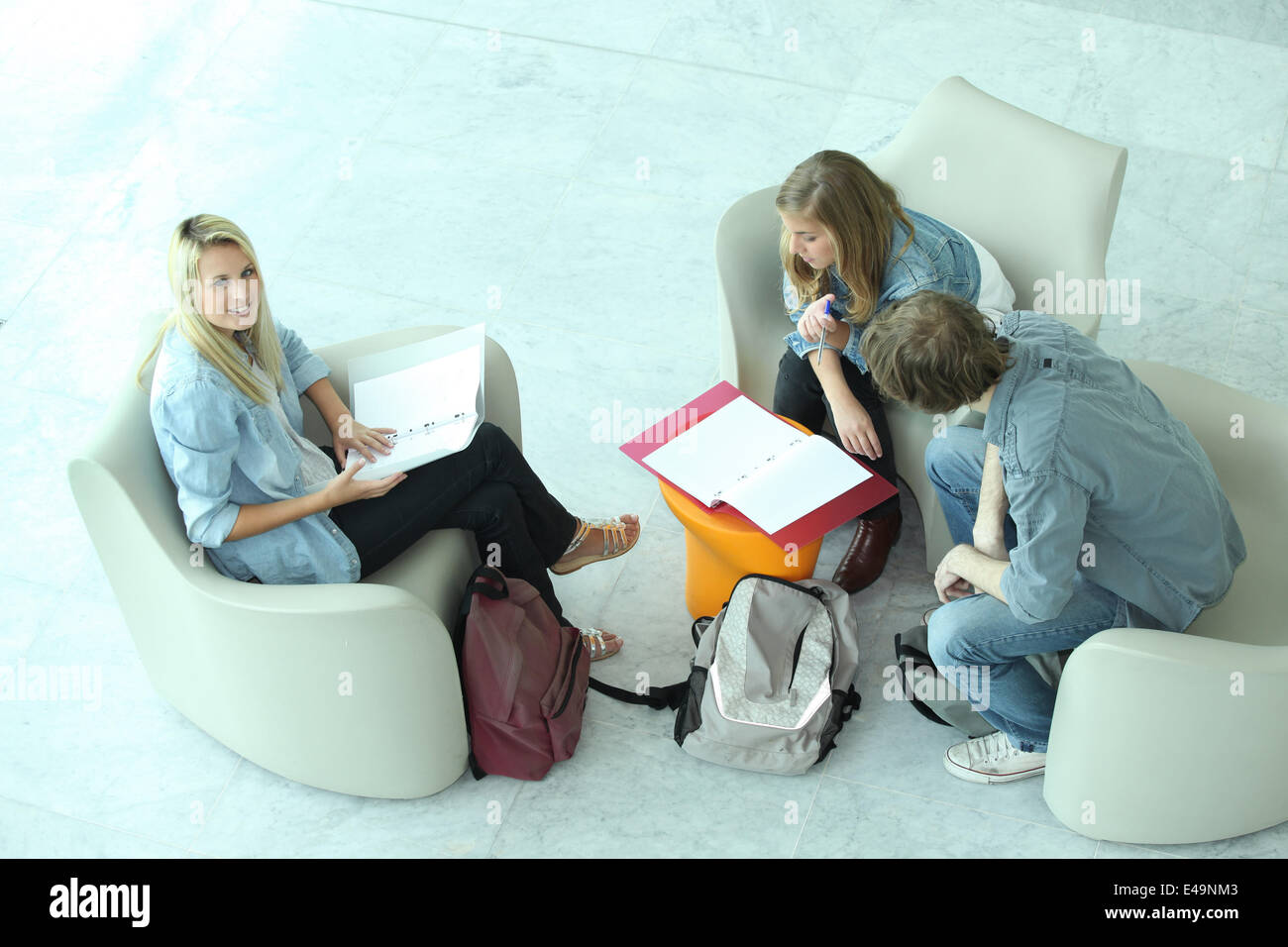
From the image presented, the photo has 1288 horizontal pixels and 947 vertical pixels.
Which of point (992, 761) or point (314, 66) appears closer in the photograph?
point (992, 761)

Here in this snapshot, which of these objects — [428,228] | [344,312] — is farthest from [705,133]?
[344,312]

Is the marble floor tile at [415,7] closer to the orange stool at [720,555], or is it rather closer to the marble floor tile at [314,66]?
the marble floor tile at [314,66]

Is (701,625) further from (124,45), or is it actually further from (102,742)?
(124,45)

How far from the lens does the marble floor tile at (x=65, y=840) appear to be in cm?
291

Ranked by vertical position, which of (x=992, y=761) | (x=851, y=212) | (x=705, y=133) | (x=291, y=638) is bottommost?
(x=992, y=761)

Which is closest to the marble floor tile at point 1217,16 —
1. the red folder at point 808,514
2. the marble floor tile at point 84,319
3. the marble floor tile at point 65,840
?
the red folder at point 808,514

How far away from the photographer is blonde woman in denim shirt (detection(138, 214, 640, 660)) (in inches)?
101

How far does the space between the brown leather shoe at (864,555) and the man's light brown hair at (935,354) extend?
913 millimetres

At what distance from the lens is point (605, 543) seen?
3.35m

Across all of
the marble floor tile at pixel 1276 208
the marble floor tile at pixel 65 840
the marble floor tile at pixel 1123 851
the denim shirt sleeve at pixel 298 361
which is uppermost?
the marble floor tile at pixel 1276 208

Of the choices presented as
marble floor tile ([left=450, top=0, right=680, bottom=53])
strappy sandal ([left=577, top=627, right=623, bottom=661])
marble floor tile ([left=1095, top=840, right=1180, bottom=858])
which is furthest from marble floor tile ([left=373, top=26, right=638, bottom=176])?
marble floor tile ([left=1095, top=840, right=1180, bottom=858])

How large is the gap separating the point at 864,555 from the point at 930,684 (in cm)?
39

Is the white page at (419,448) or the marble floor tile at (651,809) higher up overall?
the white page at (419,448)
